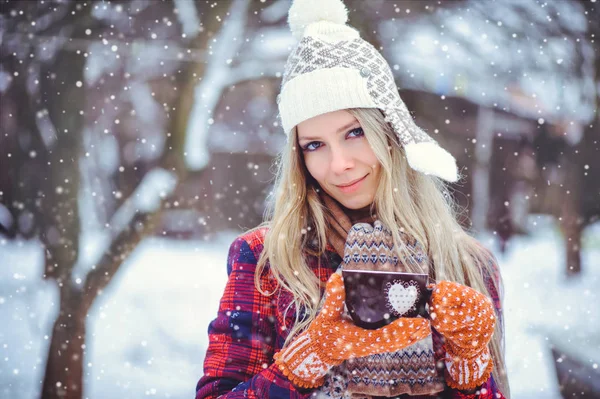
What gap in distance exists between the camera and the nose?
44.0 inches

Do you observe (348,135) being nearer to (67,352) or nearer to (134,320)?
(134,320)

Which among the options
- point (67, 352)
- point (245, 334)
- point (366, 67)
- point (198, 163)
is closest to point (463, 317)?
point (245, 334)

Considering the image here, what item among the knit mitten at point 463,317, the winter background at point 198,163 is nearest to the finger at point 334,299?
the knit mitten at point 463,317

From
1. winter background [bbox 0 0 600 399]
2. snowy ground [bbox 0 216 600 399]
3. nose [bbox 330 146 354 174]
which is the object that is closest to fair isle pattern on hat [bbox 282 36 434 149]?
nose [bbox 330 146 354 174]

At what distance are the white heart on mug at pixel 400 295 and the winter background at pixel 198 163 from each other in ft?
4.13

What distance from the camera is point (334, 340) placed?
35.6 inches

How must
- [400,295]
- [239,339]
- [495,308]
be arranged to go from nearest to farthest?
[400,295] < [239,339] < [495,308]

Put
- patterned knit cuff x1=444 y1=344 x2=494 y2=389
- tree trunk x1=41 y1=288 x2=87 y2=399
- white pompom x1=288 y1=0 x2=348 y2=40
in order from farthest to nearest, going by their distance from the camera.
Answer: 1. tree trunk x1=41 y1=288 x2=87 y2=399
2. white pompom x1=288 y1=0 x2=348 y2=40
3. patterned knit cuff x1=444 y1=344 x2=494 y2=389

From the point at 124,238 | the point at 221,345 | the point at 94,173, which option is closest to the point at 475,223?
the point at 221,345

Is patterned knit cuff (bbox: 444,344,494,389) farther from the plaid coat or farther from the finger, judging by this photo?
the finger

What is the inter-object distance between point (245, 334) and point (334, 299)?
0.31 metres

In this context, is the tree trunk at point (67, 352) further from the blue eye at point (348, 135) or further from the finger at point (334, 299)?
the finger at point (334, 299)

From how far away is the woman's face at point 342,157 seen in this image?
1.14 meters

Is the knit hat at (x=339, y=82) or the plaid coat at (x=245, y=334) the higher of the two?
the knit hat at (x=339, y=82)
